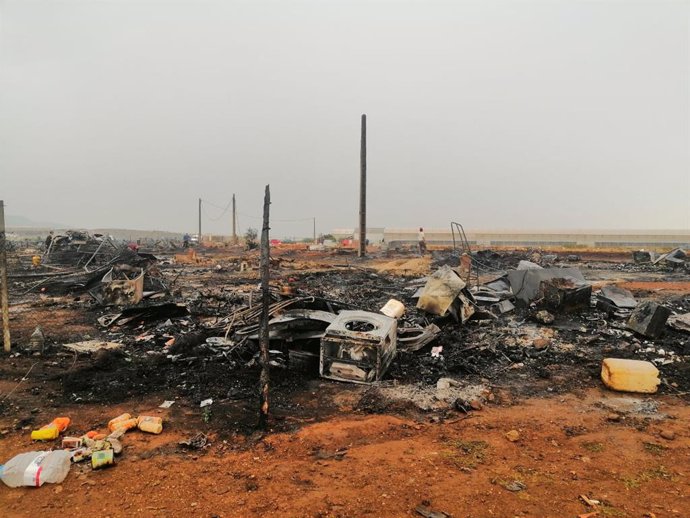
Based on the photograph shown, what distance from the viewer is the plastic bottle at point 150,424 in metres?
3.91

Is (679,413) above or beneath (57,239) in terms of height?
beneath

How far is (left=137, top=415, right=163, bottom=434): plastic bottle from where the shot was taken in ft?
12.8

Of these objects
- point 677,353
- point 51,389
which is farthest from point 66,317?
point 677,353

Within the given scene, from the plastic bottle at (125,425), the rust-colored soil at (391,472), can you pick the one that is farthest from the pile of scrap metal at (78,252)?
the rust-colored soil at (391,472)

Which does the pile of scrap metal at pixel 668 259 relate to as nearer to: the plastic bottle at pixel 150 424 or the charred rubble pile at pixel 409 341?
the charred rubble pile at pixel 409 341

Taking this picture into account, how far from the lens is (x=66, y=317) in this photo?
916 cm

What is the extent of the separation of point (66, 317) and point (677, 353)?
1174cm

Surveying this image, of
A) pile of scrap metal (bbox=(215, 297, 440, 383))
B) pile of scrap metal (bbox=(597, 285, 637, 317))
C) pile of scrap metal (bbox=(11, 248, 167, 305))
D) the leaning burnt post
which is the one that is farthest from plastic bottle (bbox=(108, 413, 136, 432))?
pile of scrap metal (bbox=(597, 285, 637, 317))

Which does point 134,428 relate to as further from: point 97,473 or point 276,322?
point 276,322

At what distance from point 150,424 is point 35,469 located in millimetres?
961

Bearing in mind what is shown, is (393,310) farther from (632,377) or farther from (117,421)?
(117,421)

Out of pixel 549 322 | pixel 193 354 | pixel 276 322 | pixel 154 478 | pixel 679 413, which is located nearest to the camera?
pixel 154 478

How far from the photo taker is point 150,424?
3.94m

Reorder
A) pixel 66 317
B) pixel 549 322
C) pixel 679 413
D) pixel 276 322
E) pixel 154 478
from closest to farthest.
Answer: pixel 154 478 → pixel 679 413 → pixel 276 322 → pixel 549 322 → pixel 66 317
